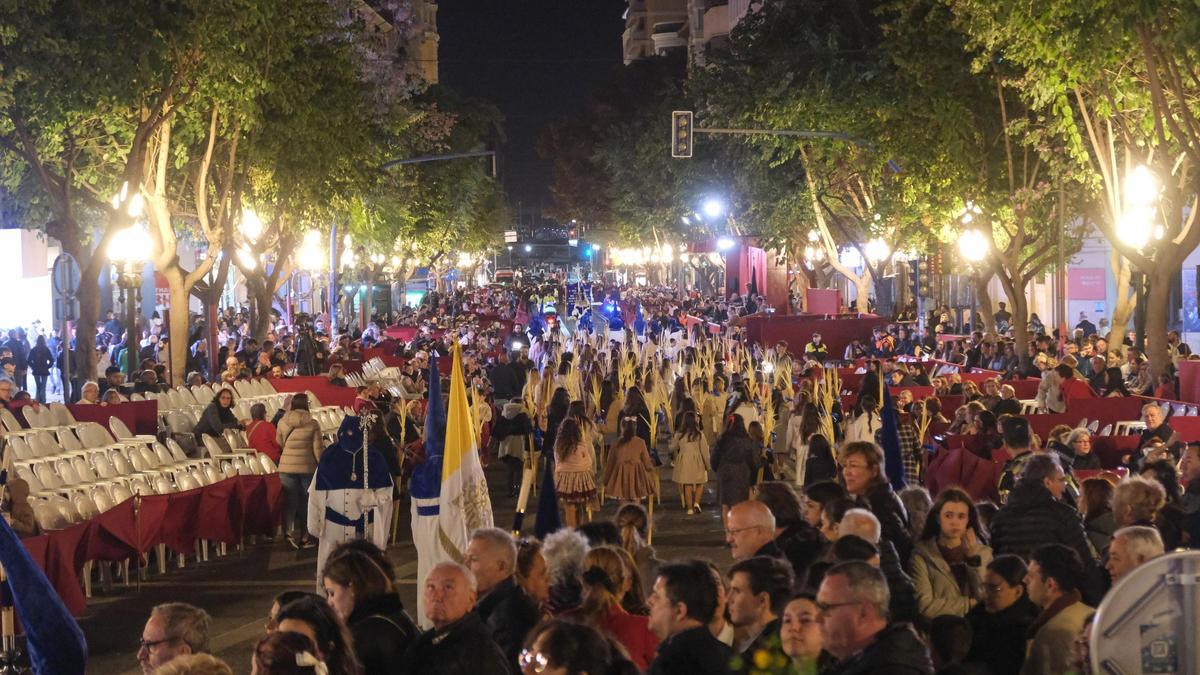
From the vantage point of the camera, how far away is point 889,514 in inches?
353

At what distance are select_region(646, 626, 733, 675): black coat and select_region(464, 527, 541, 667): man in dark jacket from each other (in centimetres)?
129

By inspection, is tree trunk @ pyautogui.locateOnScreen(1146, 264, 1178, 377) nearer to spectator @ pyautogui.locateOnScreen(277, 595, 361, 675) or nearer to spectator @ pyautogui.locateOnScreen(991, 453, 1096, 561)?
spectator @ pyautogui.locateOnScreen(991, 453, 1096, 561)

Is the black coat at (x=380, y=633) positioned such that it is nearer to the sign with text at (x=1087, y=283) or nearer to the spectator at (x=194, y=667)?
the spectator at (x=194, y=667)

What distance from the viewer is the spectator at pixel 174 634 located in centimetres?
616

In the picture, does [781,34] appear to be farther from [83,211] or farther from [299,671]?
[299,671]

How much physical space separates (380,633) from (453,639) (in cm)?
50

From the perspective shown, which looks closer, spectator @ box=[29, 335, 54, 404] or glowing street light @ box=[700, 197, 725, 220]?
spectator @ box=[29, 335, 54, 404]

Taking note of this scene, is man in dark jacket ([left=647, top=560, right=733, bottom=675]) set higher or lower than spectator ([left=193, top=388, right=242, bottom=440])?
lower

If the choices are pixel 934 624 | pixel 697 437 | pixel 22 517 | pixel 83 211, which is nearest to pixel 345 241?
pixel 83 211

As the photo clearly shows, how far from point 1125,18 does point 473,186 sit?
5271cm

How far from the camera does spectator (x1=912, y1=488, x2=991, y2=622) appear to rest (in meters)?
7.96

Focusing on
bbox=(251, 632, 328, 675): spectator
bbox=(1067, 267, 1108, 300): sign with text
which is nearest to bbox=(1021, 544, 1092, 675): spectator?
bbox=(251, 632, 328, 675): spectator

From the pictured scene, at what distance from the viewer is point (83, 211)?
3869 cm

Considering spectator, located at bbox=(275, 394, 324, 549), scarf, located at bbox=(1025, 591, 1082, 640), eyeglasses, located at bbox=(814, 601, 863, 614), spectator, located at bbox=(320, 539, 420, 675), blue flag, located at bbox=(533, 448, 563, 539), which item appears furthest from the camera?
spectator, located at bbox=(275, 394, 324, 549)
